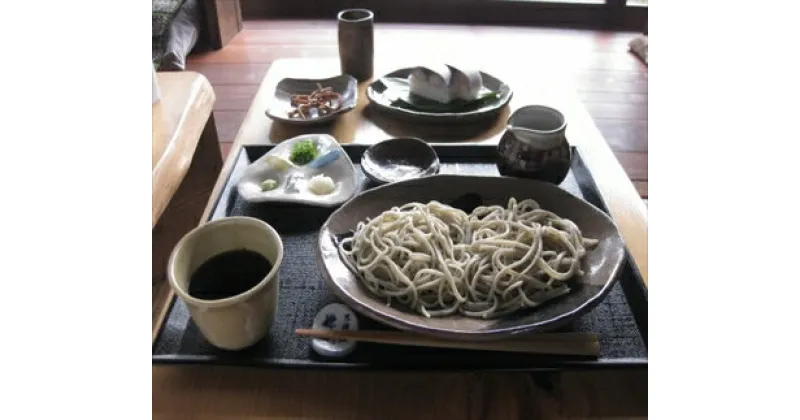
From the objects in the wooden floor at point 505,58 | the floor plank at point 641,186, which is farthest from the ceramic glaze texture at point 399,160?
the floor plank at point 641,186

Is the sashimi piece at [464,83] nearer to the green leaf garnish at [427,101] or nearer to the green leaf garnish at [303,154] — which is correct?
the green leaf garnish at [427,101]

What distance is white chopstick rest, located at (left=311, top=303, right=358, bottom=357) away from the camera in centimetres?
75

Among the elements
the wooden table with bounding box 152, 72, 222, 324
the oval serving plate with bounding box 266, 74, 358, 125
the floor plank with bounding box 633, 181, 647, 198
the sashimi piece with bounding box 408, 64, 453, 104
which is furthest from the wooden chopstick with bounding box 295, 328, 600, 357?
the floor plank with bounding box 633, 181, 647, 198

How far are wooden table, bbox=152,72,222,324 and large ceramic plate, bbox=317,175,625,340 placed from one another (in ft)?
1.71

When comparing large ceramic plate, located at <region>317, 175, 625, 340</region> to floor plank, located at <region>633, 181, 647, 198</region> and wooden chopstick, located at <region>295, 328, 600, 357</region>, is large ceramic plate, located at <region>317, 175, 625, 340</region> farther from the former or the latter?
floor plank, located at <region>633, 181, 647, 198</region>

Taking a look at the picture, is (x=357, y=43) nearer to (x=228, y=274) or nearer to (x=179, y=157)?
(x=179, y=157)

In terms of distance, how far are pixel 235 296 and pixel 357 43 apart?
110 centimetres

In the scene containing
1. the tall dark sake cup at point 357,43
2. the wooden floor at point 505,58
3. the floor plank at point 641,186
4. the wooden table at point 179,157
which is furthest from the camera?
the wooden floor at point 505,58

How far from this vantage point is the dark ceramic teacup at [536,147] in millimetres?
986

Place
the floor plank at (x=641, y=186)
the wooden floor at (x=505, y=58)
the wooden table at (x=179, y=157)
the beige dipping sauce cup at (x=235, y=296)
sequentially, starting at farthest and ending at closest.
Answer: the wooden floor at (x=505, y=58) < the floor plank at (x=641, y=186) < the wooden table at (x=179, y=157) < the beige dipping sauce cup at (x=235, y=296)

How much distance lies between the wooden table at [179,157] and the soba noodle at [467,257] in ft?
1.92

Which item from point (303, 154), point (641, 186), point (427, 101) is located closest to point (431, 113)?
point (427, 101)

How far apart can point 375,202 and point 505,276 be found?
28 cm

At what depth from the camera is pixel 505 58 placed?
2701mm
